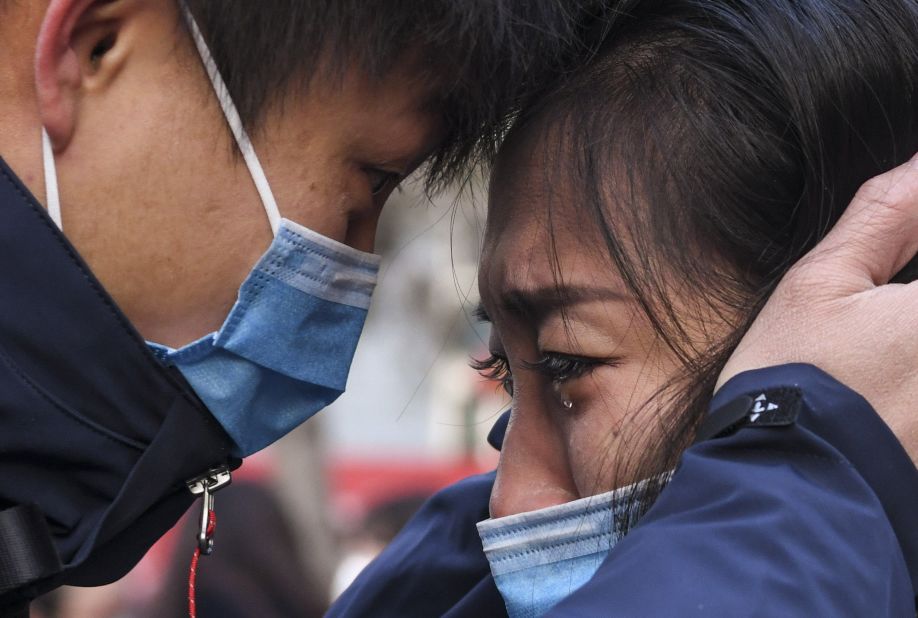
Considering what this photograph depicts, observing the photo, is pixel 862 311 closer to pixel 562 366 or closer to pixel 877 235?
pixel 877 235

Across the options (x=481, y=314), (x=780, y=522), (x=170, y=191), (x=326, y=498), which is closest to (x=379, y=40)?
(x=170, y=191)

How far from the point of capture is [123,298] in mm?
1815

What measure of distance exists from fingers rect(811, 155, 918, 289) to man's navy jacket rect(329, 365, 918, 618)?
0.20 m

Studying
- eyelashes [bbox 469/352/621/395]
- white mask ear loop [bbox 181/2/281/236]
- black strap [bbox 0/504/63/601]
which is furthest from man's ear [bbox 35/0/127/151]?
eyelashes [bbox 469/352/621/395]

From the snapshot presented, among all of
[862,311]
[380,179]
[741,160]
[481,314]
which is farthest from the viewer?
[481,314]

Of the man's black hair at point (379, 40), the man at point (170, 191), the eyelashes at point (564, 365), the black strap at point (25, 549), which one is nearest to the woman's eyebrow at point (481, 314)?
the eyelashes at point (564, 365)

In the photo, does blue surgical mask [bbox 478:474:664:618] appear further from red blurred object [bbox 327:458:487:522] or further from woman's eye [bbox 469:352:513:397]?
red blurred object [bbox 327:458:487:522]

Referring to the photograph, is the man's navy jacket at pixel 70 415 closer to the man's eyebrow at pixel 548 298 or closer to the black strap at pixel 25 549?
the black strap at pixel 25 549

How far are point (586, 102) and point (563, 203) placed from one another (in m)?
0.18

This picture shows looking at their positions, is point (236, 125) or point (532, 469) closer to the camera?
point (236, 125)

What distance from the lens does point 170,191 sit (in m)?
1.79

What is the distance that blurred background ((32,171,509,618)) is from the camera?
4.98 m

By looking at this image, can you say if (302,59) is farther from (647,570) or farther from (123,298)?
(647,570)

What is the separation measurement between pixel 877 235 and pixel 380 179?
0.77 metres
